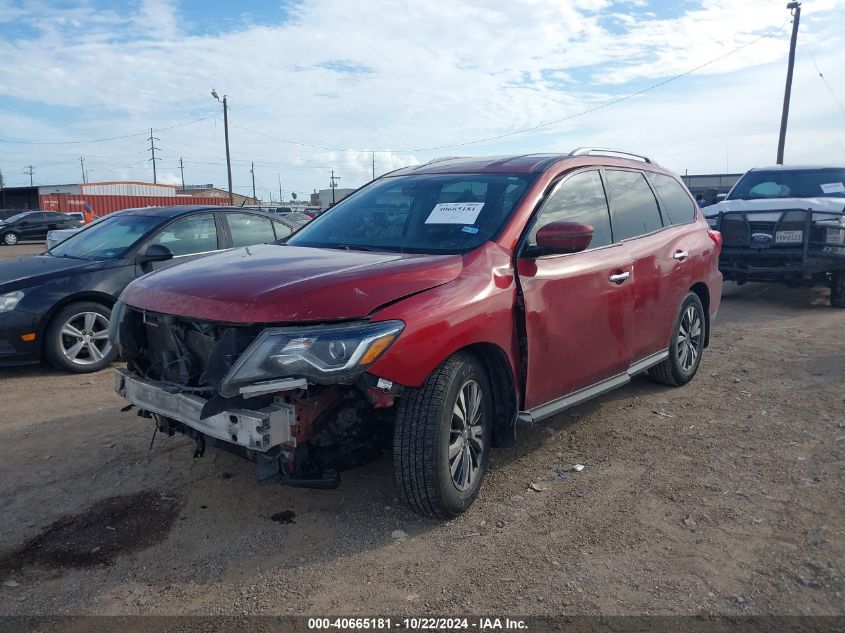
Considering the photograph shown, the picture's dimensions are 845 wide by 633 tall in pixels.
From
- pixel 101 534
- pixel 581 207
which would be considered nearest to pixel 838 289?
pixel 581 207

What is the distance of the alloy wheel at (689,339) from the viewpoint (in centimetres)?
554

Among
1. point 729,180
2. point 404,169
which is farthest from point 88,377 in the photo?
point 729,180

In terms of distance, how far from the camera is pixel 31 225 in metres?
32.4

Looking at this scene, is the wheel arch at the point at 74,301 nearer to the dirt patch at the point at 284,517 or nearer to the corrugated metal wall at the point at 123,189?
the dirt patch at the point at 284,517

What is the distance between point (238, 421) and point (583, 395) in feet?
7.04

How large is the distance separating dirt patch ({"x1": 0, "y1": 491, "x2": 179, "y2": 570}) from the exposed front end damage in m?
0.44

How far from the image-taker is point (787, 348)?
6.98 m

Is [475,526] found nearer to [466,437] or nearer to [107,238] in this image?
[466,437]

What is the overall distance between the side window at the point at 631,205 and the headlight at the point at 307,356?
7.70 ft

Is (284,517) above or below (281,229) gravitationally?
below

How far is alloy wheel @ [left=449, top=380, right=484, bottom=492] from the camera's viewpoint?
11.0 ft

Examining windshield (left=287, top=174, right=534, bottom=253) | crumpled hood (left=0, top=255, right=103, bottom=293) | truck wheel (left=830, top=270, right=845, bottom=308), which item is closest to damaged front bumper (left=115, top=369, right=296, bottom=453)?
windshield (left=287, top=174, right=534, bottom=253)

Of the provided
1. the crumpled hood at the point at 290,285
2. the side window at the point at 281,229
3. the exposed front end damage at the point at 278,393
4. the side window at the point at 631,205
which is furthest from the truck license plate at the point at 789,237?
the exposed front end damage at the point at 278,393

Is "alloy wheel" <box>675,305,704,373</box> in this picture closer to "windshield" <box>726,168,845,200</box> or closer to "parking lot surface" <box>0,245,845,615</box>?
"parking lot surface" <box>0,245,845,615</box>
